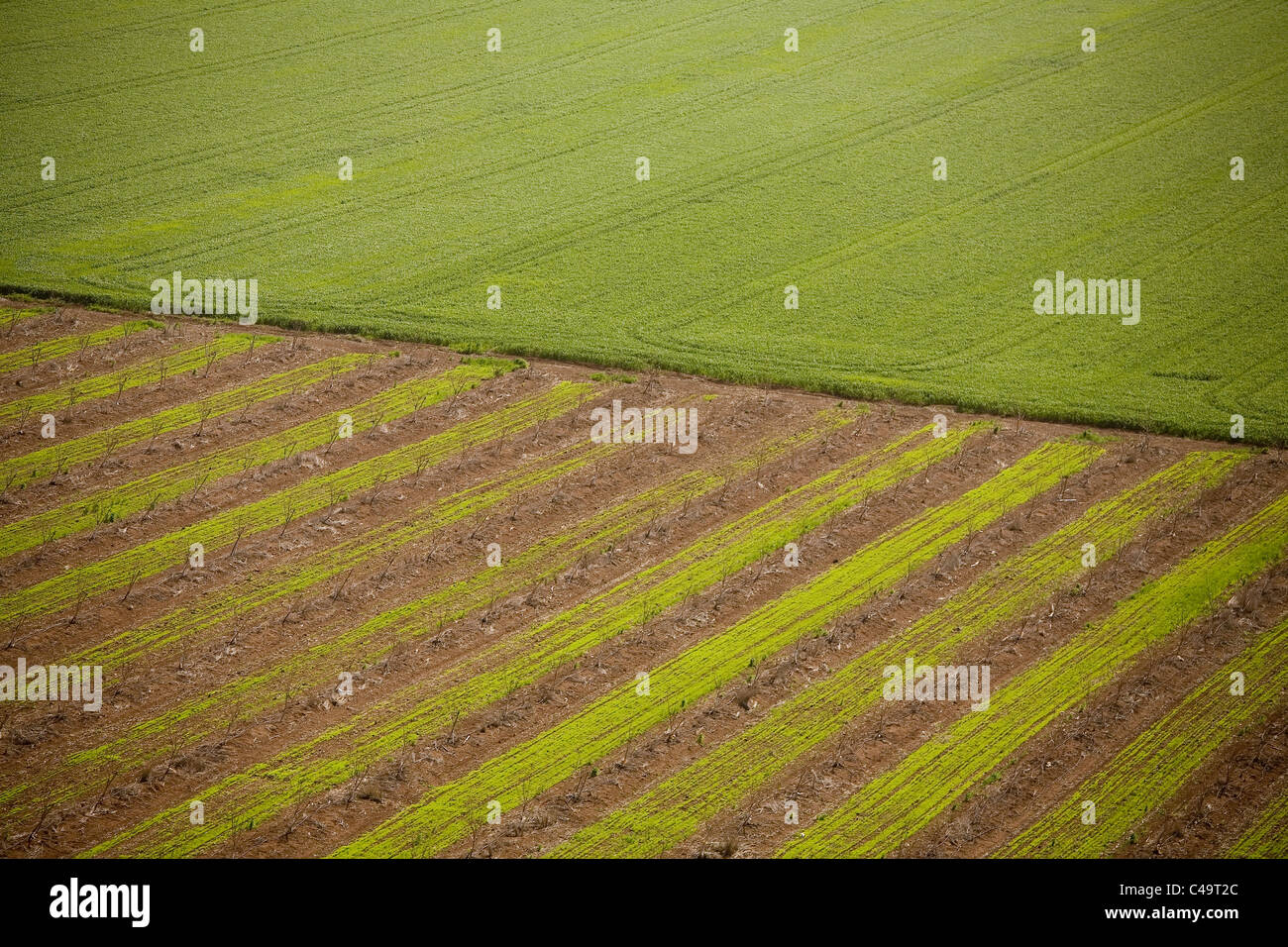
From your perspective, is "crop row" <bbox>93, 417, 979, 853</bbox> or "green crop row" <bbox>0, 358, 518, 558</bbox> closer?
"crop row" <bbox>93, 417, 979, 853</bbox>

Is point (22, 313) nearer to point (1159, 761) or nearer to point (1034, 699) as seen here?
point (1034, 699)

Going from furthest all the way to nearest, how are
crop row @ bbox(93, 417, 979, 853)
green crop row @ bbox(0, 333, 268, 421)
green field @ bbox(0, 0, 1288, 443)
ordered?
green field @ bbox(0, 0, 1288, 443), green crop row @ bbox(0, 333, 268, 421), crop row @ bbox(93, 417, 979, 853)

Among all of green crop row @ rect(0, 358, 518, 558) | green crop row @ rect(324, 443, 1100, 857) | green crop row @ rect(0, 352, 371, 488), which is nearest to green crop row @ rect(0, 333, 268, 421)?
green crop row @ rect(0, 352, 371, 488)

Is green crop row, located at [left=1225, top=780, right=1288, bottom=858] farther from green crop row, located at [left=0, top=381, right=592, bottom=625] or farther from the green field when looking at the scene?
green crop row, located at [left=0, top=381, right=592, bottom=625]

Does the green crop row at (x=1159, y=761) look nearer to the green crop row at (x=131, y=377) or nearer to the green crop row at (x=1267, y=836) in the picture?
the green crop row at (x=1267, y=836)

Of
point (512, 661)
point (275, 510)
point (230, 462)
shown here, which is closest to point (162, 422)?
point (230, 462)

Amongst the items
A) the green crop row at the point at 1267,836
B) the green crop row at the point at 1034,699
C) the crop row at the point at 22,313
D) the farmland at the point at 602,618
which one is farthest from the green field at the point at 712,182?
the green crop row at the point at 1267,836

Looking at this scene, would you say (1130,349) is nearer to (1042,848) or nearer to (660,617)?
(660,617)
